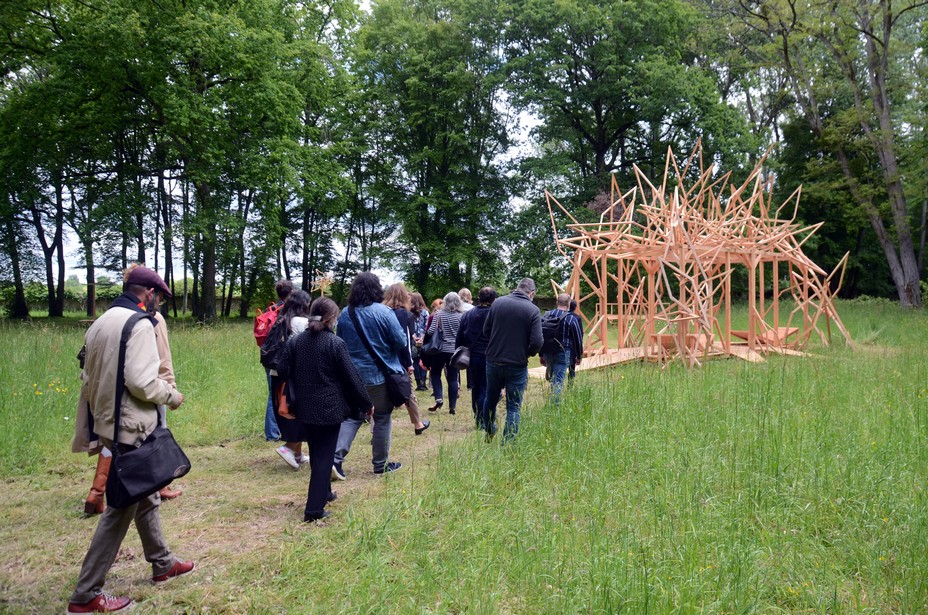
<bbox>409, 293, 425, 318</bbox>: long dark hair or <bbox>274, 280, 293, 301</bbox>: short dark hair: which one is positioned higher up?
<bbox>274, 280, 293, 301</bbox>: short dark hair

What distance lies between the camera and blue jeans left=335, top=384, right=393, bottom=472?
552 cm

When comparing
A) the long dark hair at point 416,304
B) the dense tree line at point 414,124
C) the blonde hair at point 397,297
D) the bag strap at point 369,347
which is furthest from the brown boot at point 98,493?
the dense tree line at point 414,124

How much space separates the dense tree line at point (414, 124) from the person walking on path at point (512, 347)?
1322 cm

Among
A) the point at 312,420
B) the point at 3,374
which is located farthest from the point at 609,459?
the point at 3,374

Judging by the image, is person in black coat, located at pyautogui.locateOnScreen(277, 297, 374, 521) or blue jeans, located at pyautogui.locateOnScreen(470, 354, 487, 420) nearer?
person in black coat, located at pyautogui.locateOnScreen(277, 297, 374, 521)

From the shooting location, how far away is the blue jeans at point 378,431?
5.52m

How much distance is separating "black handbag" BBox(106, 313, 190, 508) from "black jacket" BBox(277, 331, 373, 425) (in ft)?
3.68

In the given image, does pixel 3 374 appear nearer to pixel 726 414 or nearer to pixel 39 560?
pixel 39 560

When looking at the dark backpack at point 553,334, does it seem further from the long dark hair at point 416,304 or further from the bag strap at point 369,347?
the bag strap at point 369,347

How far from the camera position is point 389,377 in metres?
5.47

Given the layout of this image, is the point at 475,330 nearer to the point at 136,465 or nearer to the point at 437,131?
the point at 136,465

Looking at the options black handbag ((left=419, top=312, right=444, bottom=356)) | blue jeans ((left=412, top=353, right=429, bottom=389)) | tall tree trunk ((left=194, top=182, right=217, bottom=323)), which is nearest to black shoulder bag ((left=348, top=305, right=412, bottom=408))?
black handbag ((left=419, top=312, right=444, bottom=356))

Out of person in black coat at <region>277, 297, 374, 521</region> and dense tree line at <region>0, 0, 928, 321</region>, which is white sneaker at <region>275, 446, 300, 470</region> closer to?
person in black coat at <region>277, 297, 374, 521</region>

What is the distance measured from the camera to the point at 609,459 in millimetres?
5121
